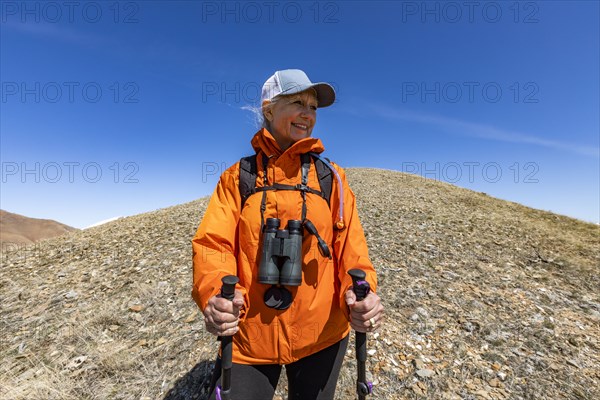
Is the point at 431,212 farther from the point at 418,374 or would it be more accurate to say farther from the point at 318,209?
the point at 318,209

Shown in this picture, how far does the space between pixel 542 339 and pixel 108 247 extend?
45.6 feet

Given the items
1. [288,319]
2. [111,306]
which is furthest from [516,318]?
[111,306]

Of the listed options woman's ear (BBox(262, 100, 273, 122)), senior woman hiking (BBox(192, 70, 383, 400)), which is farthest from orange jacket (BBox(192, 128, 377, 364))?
woman's ear (BBox(262, 100, 273, 122))

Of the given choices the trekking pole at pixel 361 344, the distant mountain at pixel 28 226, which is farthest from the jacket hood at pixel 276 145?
the distant mountain at pixel 28 226

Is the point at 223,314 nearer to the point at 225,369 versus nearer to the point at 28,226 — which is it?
the point at 225,369

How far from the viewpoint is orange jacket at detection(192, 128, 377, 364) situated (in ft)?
8.23

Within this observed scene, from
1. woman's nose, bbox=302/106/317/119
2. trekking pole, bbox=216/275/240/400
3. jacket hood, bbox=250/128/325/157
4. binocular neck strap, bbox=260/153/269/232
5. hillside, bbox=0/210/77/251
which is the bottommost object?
hillside, bbox=0/210/77/251

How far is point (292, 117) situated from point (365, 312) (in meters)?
1.81

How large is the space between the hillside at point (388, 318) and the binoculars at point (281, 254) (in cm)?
346

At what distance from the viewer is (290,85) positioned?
2715 mm

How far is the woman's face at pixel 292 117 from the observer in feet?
9.07

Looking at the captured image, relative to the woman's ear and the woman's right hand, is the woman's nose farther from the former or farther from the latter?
the woman's right hand

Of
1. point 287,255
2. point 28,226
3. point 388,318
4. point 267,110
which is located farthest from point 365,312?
point 28,226

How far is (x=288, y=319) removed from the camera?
8.45ft
